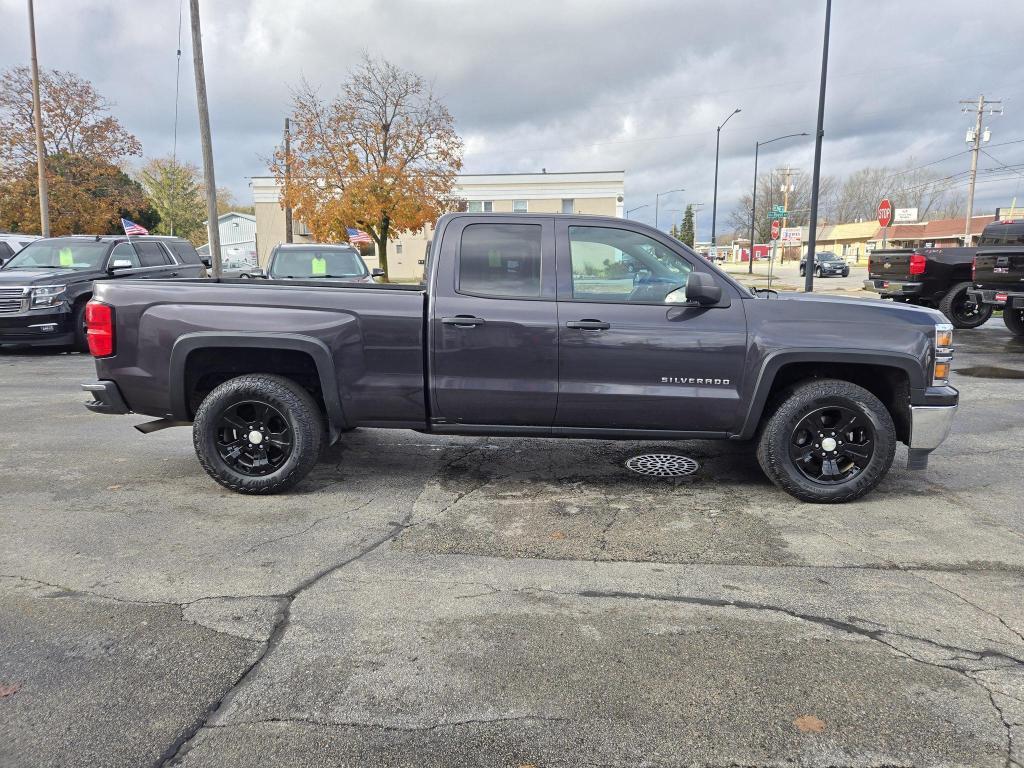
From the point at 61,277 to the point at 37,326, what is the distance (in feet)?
2.80

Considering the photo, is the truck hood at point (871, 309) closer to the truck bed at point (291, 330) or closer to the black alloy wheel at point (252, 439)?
the truck bed at point (291, 330)

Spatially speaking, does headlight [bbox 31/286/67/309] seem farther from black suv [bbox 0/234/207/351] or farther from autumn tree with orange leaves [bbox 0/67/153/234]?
autumn tree with orange leaves [bbox 0/67/153/234]

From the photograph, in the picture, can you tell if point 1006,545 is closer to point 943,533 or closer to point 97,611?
point 943,533

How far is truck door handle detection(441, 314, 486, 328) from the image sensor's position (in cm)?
462

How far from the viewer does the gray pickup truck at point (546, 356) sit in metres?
4.60

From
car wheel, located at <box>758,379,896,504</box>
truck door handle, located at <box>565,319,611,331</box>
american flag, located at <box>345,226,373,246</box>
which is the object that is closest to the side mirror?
truck door handle, located at <box>565,319,611,331</box>

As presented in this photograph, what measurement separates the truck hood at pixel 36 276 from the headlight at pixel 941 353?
1192 centimetres

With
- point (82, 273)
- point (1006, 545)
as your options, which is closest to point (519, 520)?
point (1006, 545)

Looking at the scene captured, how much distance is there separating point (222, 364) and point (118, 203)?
28.3m

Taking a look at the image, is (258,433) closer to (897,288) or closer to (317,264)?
(317,264)

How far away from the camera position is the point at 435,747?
235 cm

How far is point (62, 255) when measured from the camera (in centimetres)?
1198

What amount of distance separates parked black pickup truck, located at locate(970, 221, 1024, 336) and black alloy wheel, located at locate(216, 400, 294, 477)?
1222 cm

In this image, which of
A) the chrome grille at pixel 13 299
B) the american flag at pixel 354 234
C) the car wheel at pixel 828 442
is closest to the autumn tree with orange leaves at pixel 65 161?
the american flag at pixel 354 234
